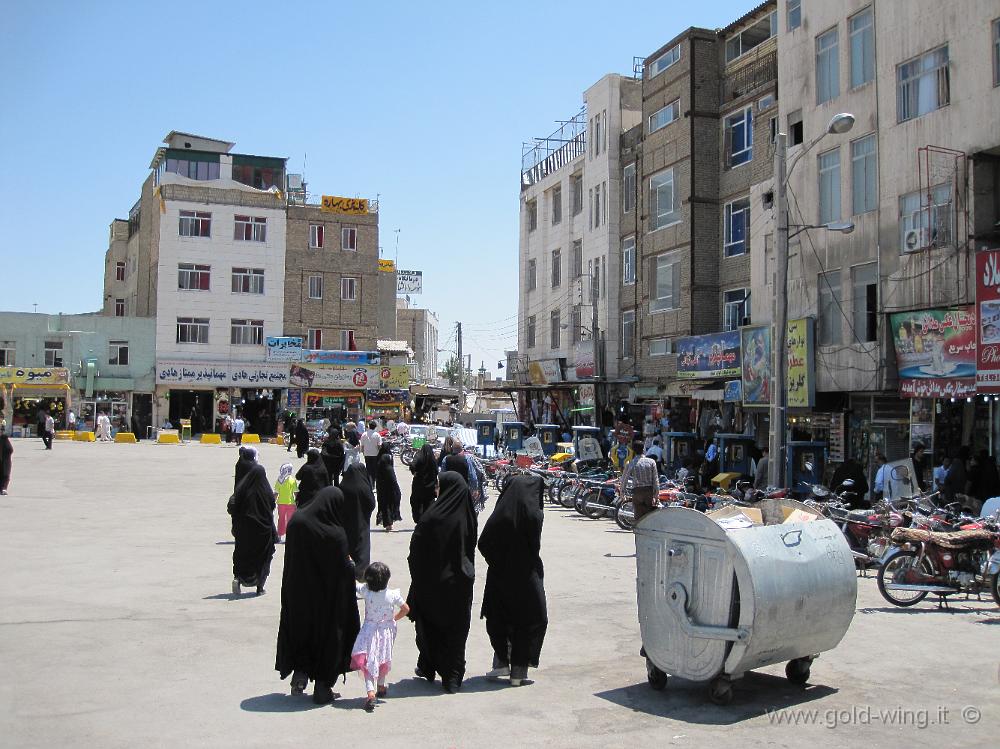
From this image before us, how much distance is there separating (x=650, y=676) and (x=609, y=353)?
31.2m

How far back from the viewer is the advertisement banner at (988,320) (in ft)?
53.3

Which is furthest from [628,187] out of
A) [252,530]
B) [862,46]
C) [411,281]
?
[411,281]

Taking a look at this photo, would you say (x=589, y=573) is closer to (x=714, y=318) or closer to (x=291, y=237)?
(x=714, y=318)

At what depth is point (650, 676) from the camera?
285 inches

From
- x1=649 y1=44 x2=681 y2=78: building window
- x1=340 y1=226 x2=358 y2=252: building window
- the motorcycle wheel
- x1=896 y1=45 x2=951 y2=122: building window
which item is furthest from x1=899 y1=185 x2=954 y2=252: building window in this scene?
x1=340 y1=226 x2=358 y2=252: building window

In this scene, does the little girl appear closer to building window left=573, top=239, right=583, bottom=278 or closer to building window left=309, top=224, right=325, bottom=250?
building window left=573, top=239, right=583, bottom=278

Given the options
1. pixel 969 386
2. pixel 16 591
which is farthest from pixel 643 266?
pixel 16 591

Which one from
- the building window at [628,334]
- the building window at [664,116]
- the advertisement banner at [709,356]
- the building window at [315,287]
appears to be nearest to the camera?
the advertisement banner at [709,356]

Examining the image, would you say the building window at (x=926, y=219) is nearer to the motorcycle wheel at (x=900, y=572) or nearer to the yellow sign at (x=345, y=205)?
the motorcycle wheel at (x=900, y=572)

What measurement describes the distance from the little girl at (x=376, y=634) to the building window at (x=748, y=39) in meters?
28.3

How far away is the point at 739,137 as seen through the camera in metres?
30.7

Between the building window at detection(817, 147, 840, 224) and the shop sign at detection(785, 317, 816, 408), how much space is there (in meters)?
2.35

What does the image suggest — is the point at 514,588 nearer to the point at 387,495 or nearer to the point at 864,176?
the point at 387,495

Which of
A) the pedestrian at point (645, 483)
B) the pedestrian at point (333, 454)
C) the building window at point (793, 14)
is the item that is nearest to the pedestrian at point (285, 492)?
the pedestrian at point (333, 454)
